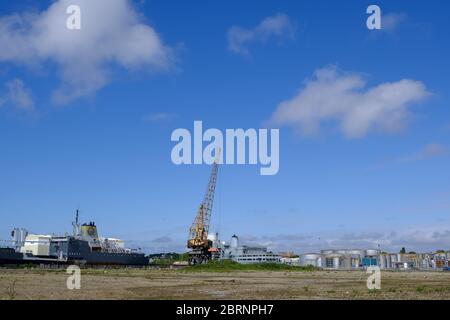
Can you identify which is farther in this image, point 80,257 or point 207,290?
point 80,257

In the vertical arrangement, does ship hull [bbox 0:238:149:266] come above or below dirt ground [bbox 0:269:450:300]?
below

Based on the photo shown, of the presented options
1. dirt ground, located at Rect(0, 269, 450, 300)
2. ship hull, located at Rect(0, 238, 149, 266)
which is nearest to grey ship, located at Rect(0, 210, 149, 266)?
ship hull, located at Rect(0, 238, 149, 266)

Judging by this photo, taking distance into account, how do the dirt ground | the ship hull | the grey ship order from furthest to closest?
the grey ship → the ship hull → the dirt ground

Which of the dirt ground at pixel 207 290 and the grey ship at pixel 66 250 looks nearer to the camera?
the dirt ground at pixel 207 290

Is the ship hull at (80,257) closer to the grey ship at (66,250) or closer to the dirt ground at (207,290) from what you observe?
the grey ship at (66,250)

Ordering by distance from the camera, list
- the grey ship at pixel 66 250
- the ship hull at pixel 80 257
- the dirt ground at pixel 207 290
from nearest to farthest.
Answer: the dirt ground at pixel 207 290
the ship hull at pixel 80 257
the grey ship at pixel 66 250

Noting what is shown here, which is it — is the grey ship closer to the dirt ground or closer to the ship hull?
the ship hull

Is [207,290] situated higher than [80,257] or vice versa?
[207,290]

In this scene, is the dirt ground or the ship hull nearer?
the dirt ground

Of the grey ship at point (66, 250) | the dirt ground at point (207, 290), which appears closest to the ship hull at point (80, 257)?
the grey ship at point (66, 250)

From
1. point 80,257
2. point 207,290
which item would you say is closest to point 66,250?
point 80,257

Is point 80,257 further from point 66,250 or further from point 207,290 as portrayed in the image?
point 207,290

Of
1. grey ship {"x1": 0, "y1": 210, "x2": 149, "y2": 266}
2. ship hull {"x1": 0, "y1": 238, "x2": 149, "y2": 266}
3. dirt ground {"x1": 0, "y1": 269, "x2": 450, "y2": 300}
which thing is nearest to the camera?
dirt ground {"x1": 0, "y1": 269, "x2": 450, "y2": 300}
